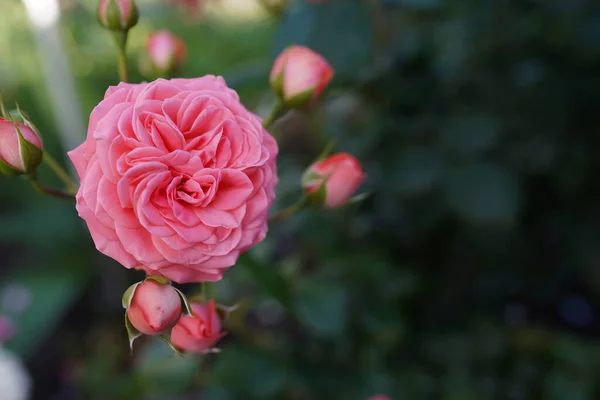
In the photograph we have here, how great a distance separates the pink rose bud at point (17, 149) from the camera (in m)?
0.53

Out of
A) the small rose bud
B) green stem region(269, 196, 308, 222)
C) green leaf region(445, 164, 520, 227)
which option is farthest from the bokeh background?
the small rose bud

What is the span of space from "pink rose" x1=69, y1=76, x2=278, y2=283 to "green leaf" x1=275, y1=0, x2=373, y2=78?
370 millimetres

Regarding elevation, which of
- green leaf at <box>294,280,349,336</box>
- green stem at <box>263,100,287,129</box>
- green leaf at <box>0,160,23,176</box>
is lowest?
green leaf at <box>294,280,349,336</box>

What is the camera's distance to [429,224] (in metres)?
1.21

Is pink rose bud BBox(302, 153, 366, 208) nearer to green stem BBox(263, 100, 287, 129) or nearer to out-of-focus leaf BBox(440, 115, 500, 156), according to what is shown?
green stem BBox(263, 100, 287, 129)

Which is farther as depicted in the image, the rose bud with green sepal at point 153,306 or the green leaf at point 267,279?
the green leaf at point 267,279

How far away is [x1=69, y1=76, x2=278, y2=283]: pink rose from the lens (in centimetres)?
47

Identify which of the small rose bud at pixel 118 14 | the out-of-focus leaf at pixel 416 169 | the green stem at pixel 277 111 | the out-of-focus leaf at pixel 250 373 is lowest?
the out-of-focus leaf at pixel 250 373

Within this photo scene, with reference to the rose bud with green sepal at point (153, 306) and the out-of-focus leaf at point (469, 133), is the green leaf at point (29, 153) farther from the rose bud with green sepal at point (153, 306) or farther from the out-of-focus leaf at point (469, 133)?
the out-of-focus leaf at point (469, 133)

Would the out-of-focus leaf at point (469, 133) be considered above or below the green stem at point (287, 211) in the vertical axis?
below

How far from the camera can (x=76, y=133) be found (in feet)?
5.97

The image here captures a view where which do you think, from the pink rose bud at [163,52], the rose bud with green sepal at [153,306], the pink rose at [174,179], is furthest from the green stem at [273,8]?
the rose bud with green sepal at [153,306]

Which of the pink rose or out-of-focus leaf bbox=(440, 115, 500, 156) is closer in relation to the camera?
the pink rose

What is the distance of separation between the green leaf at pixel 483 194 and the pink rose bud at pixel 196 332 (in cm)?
62
